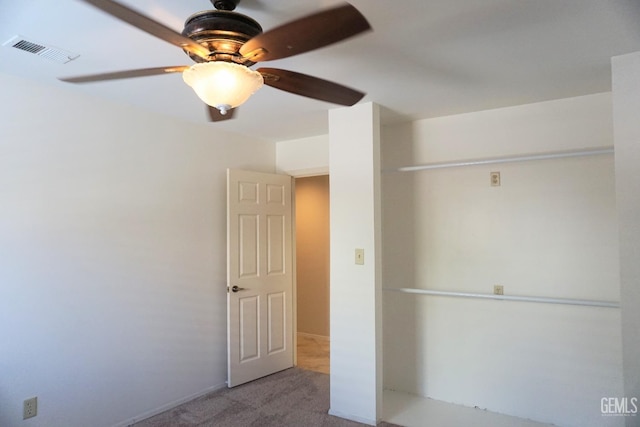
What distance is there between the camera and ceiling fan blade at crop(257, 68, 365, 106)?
1556 mm

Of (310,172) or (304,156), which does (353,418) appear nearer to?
(310,172)

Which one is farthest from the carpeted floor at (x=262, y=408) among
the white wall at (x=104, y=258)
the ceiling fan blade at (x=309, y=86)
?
the ceiling fan blade at (x=309, y=86)

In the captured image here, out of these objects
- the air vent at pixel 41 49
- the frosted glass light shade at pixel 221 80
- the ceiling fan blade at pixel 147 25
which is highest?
the air vent at pixel 41 49

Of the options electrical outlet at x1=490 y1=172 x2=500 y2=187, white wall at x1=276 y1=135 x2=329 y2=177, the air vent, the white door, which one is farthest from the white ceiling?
the white door

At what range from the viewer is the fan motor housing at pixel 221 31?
133cm

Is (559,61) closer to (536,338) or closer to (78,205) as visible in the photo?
(536,338)

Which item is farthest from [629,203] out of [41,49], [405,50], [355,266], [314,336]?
[314,336]

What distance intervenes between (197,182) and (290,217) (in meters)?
1.09

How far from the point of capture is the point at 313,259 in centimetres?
517

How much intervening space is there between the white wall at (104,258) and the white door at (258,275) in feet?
0.45

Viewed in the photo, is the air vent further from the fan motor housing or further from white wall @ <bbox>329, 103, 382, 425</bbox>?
white wall @ <bbox>329, 103, 382, 425</bbox>

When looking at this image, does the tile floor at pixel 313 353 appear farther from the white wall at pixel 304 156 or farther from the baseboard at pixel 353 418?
the white wall at pixel 304 156

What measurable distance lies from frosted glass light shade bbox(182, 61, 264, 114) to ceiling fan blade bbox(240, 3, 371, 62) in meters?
0.07

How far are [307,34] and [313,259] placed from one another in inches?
161
